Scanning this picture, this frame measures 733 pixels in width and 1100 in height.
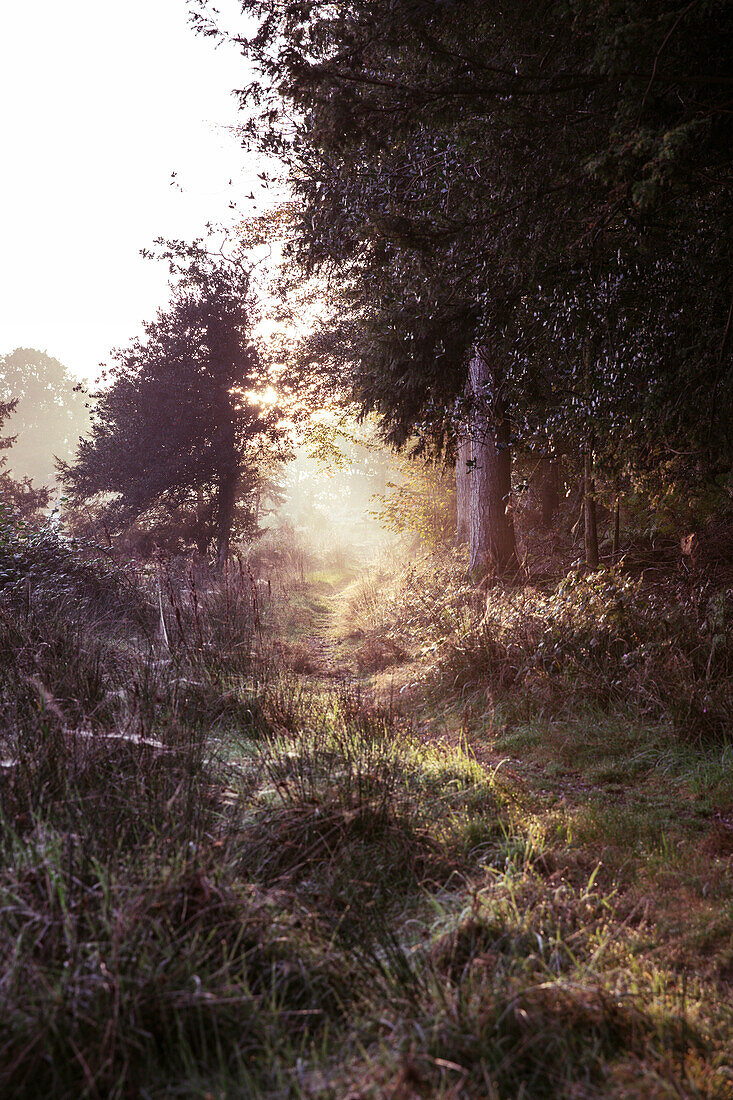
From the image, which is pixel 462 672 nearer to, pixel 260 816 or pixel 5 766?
pixel 260 816

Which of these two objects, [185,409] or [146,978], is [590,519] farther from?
[185,409]

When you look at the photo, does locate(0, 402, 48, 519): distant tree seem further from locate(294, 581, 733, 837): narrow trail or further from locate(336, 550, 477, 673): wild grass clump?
locate(294, 581, 733, 837): narrow trail

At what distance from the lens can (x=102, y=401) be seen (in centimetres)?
1848

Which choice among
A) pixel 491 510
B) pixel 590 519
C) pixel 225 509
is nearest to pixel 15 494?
pixel 225 509

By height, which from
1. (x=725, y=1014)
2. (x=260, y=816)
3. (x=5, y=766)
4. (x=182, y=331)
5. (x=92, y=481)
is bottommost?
(x=725, y=1014)

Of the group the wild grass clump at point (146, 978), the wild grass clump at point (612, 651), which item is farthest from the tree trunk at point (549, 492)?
the wild grass clump at point (146, 978)

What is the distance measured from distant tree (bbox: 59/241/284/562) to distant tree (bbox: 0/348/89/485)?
159 feet

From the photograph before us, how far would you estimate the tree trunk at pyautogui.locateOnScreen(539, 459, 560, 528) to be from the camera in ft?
40.1

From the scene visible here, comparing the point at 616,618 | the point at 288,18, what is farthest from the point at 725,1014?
the point at 288,18

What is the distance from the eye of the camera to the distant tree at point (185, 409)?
682 inches

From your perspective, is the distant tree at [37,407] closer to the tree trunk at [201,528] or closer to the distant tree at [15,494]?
the distant tree at [15,494]

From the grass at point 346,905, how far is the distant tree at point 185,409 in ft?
43.1

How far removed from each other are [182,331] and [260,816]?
16.6 m

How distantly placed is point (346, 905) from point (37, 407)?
71.1 metres
